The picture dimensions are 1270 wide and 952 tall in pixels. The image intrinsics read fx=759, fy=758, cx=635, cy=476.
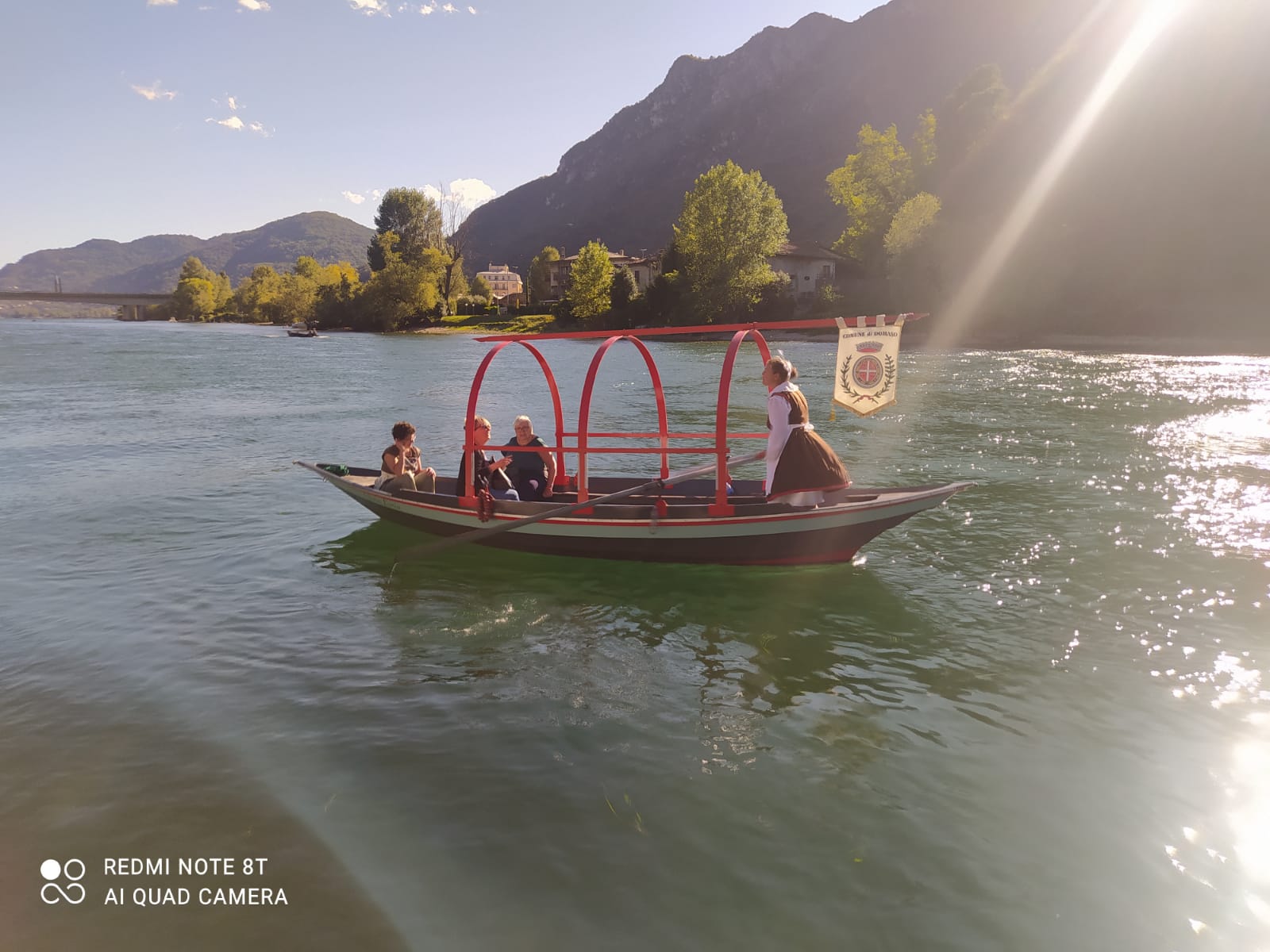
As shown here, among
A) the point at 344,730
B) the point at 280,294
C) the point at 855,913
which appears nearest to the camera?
the point at 855,913

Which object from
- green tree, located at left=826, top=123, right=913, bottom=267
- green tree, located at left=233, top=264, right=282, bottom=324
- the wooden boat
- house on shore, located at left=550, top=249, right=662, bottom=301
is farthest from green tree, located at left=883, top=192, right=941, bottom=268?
green tree, located at left=233, top=264, right=282, bottom=324

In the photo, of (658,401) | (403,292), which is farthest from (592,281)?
(658,401)

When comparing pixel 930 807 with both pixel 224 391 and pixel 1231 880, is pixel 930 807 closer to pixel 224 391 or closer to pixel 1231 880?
pixel 1231 880

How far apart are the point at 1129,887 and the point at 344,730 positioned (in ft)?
22.3

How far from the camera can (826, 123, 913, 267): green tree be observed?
269 ft

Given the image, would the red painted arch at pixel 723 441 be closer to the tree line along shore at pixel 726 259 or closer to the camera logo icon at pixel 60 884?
the camera logo icon at pixel 60 884

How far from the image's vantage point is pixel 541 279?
452ft

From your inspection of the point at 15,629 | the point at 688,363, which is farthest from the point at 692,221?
the point at 15,629

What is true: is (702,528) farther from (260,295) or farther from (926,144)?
(260,295)

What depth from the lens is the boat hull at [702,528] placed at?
10.8m

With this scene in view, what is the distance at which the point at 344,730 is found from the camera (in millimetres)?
7570

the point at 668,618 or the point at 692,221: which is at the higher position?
the point at 692,221

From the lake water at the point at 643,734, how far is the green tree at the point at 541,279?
12578 centimetres

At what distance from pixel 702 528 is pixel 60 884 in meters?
7.98
